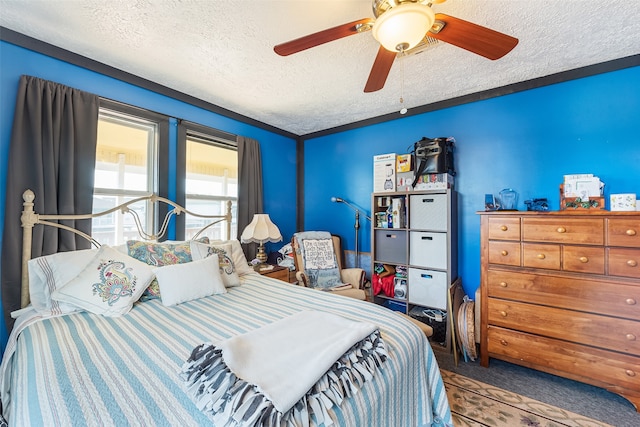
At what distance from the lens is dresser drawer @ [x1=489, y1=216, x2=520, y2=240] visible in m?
2.10

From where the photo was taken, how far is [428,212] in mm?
2619

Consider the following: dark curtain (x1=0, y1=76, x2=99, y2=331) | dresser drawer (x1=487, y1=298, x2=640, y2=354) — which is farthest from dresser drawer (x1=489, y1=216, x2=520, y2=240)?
dark curtain (x1=0, y1=76, x2=99, y2=331)

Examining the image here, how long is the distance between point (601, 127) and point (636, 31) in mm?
676

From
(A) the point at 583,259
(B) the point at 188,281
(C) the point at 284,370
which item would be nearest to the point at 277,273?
(B) the point at 188,281

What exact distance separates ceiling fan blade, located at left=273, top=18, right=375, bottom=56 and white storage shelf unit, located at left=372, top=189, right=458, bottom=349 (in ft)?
5.65

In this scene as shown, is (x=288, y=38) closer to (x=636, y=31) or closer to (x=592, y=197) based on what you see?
(x=636, y=31)

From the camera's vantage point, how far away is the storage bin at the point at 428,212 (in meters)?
2.53

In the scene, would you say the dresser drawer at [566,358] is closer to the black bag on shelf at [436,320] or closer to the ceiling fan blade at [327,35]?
the black bag on shelf at [436,320]

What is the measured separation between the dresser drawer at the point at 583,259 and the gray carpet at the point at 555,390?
898 millimetres

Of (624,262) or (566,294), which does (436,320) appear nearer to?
(566,294)

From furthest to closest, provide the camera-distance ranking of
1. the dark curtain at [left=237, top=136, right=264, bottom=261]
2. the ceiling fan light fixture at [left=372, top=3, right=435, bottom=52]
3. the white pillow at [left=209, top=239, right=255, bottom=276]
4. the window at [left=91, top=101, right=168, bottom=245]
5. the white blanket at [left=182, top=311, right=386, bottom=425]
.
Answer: the dark curtain at [left=237, top=136, right=264, bottom=261]
the white pillow at [left=209, top=239, right=255, bottom=276]
the window at [left=91, top=101, right=168, bottom=245]
the ceiling fan light fixture at [left=372, top=3, right=435, bottom=52]
the white blanket at [left=182, top=311, right=386, bottom=425]

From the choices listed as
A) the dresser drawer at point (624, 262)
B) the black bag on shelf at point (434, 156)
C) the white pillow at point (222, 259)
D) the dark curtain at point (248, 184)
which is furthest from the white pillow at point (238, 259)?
the dresser drawer at point (624, 262)

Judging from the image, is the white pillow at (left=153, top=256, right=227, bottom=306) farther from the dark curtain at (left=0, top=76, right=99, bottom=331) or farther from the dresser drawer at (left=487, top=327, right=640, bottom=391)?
the dresser drawer at (left=487, top=327, right=640, bottom=391)

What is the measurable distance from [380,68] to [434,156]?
1326mm
